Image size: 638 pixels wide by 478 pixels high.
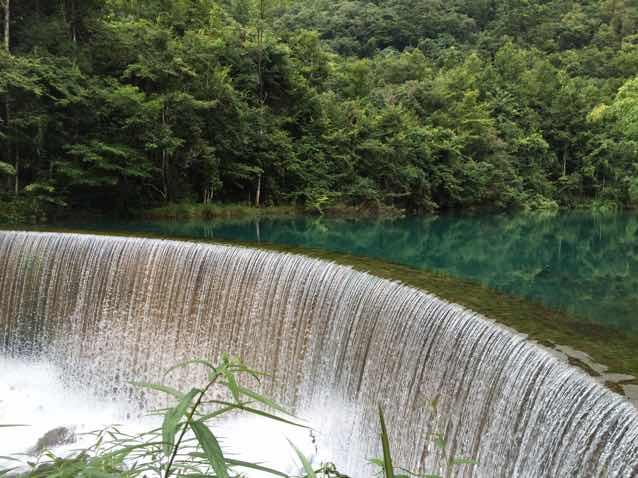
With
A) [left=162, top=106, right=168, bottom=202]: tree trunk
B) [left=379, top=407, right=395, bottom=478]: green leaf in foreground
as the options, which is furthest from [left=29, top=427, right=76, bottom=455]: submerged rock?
[left=162, top=106, right=168, bottom=202]: tree trunk

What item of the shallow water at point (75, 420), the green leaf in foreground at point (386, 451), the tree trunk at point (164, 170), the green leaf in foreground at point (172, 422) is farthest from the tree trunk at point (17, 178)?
the green leaf in foreground at point (386, 451)

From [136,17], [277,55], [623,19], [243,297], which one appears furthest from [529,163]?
[623,19]

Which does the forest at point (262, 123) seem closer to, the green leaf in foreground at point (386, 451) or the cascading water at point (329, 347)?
the cascading water at point (329, 347)

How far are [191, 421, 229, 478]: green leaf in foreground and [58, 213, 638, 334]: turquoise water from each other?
5978 millimetres

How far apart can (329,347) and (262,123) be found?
12774 mm

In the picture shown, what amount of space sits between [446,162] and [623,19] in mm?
36873

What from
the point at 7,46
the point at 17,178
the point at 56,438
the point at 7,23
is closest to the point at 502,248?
the point at 56,438

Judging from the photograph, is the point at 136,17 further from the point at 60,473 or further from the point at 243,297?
the point at 60,473

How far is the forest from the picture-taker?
13.4 m

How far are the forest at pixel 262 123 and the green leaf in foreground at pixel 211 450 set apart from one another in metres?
13.2

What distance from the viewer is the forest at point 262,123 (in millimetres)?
13445

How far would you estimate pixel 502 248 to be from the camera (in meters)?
14.0

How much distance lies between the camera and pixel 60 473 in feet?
3.04

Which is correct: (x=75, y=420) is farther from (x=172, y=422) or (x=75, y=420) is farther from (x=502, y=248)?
(x=502, y=248)
